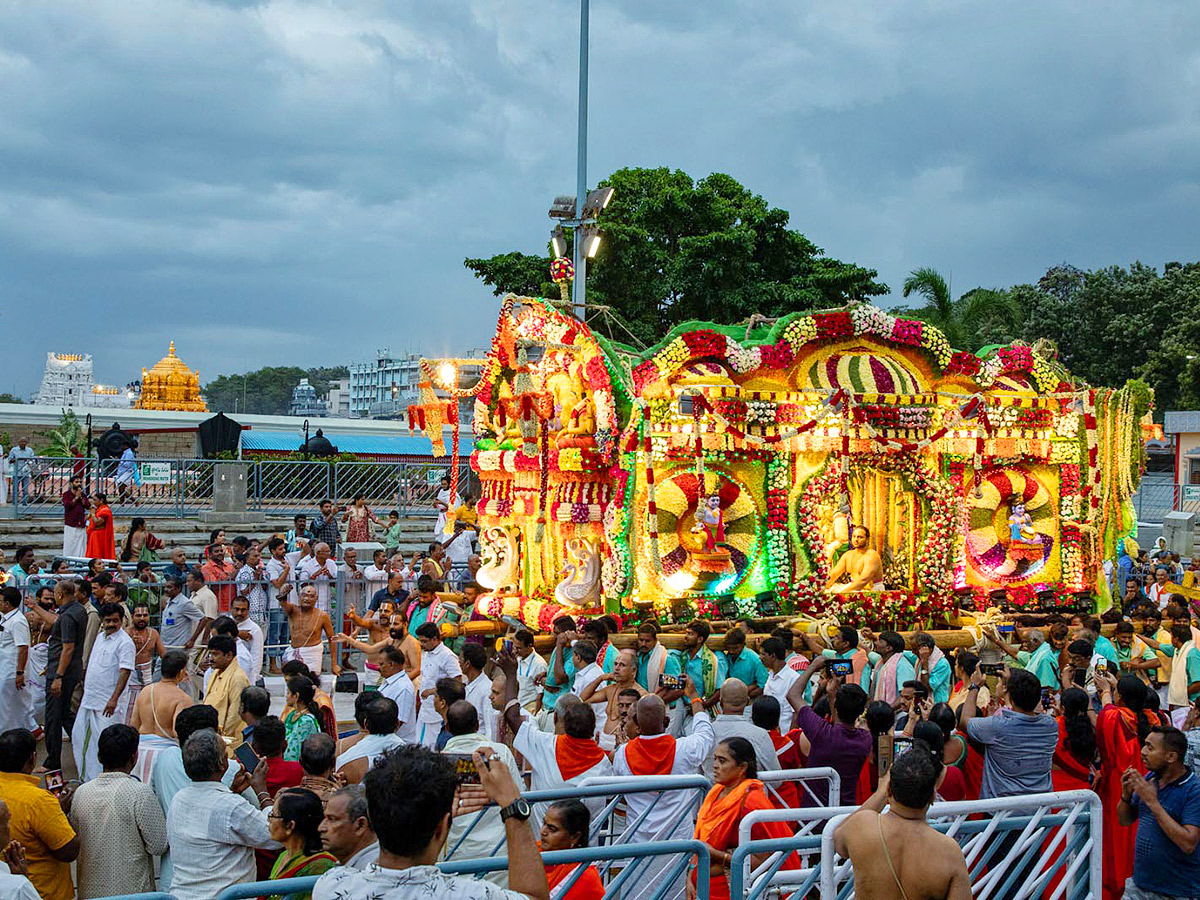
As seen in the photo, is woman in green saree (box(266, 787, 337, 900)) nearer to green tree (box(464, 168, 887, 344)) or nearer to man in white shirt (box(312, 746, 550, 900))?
man in white shirt (box(312, 746, 550, 900))

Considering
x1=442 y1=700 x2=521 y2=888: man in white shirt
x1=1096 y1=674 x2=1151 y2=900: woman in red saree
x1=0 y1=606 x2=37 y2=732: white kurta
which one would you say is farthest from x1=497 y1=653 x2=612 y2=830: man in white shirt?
x1=0 y1=606 x2=37 y2=732: white kurta

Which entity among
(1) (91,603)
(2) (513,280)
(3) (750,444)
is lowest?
(1) (91,603)

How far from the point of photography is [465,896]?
3629 mm

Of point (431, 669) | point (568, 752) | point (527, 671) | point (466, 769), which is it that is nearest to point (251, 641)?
point (431, 669)

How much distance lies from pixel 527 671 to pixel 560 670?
1.34 ft

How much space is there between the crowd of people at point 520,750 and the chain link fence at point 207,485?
9.55 metres

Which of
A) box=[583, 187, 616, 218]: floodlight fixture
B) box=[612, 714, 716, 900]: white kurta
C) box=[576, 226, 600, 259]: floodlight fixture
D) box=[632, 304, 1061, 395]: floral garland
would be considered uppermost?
box=[583, 187, 616, 218]: floodlight fixture

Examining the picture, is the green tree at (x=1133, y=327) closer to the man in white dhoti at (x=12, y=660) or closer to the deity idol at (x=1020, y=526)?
the deity idol at (x=1020, y=526)

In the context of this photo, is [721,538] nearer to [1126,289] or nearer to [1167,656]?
[1167,656]

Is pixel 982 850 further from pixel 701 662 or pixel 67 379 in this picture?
pixel 67 379

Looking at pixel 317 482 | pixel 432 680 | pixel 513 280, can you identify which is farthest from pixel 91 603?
pixel 513 280

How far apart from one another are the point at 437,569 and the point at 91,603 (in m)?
5.88

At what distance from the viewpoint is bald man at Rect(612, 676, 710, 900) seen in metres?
6.45

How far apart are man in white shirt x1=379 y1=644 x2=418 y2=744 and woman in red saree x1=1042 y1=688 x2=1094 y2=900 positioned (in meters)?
4.41
